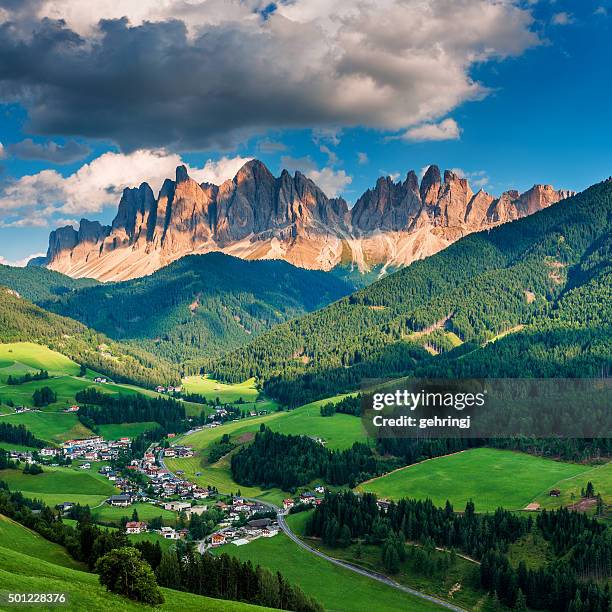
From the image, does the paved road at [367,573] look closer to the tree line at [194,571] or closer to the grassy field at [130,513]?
the tree line at [194,571]

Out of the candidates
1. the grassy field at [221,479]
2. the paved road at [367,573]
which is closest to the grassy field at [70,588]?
the paved road at [367,573]

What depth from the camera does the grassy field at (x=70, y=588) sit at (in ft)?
170

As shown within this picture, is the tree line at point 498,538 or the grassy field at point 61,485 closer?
the tree line at point 498,538

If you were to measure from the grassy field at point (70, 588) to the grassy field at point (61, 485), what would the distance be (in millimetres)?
82234

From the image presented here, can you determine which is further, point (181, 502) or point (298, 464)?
point (298, 464)

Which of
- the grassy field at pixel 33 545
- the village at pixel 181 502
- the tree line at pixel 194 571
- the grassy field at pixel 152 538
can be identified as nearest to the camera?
the grassy field at pixel 33 545

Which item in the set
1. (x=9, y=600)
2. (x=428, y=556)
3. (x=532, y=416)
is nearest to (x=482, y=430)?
(x=532, y=416)

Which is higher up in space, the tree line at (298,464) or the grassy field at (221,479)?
the tree line at (298,464)

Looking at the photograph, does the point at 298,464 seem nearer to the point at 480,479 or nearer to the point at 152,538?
the point at 480,479

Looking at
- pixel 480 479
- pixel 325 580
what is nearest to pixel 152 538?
pixel 325 580

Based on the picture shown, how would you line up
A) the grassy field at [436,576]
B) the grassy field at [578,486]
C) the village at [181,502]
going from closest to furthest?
the grassy field at [436,576] < the village at [181,502] < the grassy field at [578,486]

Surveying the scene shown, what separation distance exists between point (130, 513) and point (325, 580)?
171ft

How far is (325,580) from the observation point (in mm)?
110500

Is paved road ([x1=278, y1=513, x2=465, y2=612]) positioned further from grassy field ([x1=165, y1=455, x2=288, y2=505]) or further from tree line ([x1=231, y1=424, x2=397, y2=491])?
tree line ([x1=231, y1=424, x2=397, y2=491])
